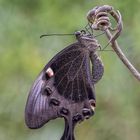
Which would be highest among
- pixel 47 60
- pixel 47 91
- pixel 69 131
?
pixel 47 60

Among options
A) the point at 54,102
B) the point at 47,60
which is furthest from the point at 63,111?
the point at 47,60

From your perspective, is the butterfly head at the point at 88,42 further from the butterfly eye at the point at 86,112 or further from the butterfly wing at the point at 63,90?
the butterfly eye at the point at 86,112

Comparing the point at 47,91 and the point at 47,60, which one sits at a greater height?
the point at 47,60

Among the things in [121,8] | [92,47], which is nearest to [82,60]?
A: [92,47]

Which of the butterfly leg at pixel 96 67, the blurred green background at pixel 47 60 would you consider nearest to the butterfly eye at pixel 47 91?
the butterfly leg at pixel 96 67

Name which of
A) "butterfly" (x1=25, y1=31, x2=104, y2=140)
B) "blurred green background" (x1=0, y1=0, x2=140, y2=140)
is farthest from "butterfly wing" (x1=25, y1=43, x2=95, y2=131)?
"blurred green background" (x1=0, y1=0, x2=140, y2=140)

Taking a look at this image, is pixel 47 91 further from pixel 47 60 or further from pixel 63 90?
pixel 47 60

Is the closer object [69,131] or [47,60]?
[69,131]
